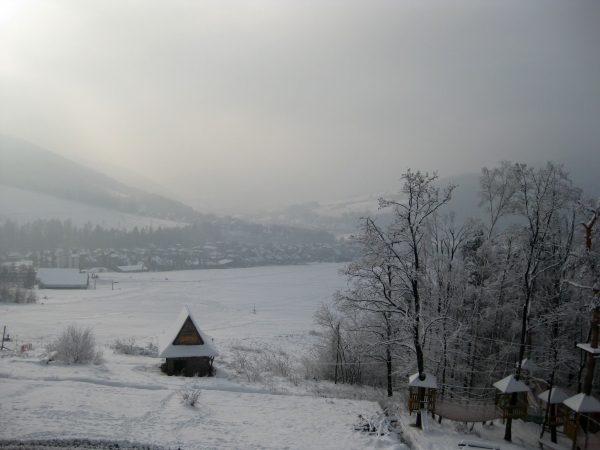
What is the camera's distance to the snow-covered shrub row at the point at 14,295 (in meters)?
50.1

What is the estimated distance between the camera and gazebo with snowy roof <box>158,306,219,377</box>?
20406 millimetres

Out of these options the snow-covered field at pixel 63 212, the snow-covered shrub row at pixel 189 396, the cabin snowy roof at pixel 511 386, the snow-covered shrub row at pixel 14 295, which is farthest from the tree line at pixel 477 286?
the snow-covered field at pixel 63 212

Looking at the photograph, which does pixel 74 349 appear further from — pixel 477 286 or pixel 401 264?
pixel 477 286

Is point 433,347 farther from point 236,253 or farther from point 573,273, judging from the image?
point 236,253

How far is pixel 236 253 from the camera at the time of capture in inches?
5305

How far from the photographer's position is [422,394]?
47.4ft

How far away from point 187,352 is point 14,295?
42.8m

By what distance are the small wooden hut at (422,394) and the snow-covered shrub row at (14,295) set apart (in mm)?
52889

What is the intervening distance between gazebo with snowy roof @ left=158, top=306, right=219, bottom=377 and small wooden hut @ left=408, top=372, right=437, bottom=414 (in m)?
10.4

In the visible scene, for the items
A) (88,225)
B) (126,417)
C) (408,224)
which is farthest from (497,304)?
(88,225)

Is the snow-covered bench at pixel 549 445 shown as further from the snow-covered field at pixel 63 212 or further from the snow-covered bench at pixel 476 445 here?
the snow-covered field at pixel 63 212

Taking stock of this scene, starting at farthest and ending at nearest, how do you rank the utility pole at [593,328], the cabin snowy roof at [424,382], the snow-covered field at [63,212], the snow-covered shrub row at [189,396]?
the snow-covered field at [63,212], the snow-covered shrub row at [189,396], the cabin snowy roof at [424,382], the utility pole at [593,328]

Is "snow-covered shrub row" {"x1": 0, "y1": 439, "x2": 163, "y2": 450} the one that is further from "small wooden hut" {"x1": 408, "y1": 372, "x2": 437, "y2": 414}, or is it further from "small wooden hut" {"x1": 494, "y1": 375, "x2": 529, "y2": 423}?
"small wooden hut" {"x1": 494, "y1": 375, "x2": 529, "y2": 423}

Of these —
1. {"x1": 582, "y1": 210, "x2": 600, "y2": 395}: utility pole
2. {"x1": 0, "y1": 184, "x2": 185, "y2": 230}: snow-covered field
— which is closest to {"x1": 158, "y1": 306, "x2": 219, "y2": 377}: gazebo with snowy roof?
{"x1": 582, "y1": 210, "x2": 600, "y2": 395}: utility pole
